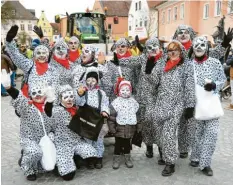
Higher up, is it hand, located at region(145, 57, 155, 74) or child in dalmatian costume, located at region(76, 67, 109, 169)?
hand, located at region(145, 57, 155, 74)

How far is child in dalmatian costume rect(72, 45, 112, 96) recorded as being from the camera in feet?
14.8

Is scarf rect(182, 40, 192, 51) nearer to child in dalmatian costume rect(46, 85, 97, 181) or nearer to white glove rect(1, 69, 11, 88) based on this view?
child in dalmatian costume rect(46, 85, 97, 181)

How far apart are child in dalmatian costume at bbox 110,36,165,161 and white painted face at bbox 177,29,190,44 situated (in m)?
0.34

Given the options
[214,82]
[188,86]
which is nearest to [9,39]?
[188,86]

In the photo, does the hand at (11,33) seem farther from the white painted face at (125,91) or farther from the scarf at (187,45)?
the scarf at (187,45)

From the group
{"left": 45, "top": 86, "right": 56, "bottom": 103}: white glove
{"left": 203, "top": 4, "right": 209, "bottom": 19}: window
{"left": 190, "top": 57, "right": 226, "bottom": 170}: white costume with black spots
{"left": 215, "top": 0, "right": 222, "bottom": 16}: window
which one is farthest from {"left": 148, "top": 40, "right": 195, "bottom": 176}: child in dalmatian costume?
{"left": 203, "top": 4, "right": 209, "bottom": 19}: window

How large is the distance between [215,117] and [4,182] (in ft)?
9.77

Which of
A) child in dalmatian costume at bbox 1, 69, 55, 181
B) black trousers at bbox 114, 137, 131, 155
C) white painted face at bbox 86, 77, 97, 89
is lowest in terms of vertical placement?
black trousers at bbox 114, 137, 131, 155

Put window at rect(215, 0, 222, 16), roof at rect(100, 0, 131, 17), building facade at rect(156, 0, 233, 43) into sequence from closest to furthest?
building facade at rect(156, 0, 233, 43)
window at rect(215, 0, 222, 16)
roof at rect(100, 0, 131, 17)

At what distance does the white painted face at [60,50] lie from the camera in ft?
15.4

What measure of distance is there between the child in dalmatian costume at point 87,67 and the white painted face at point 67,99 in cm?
37

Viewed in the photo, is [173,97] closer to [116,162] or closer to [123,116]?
[123,116]

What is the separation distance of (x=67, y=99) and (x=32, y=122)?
56 cm

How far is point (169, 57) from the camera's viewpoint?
4.33m
